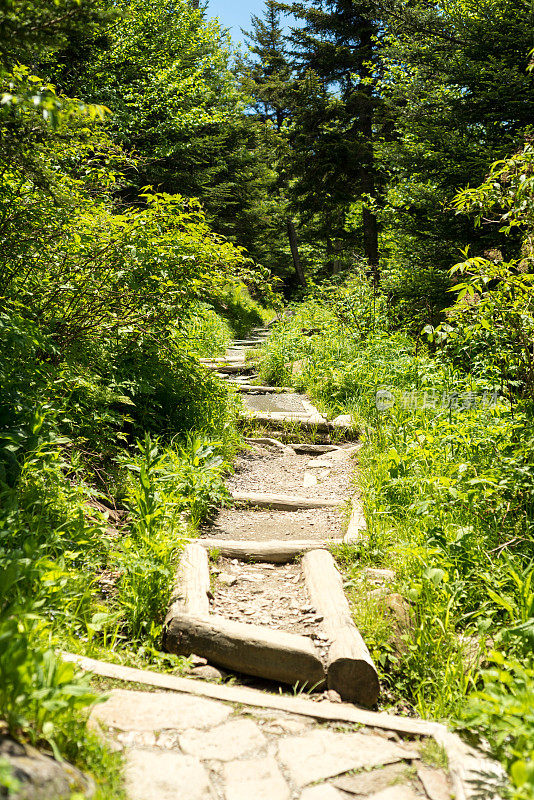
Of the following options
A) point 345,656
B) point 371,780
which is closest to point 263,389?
point 345,656

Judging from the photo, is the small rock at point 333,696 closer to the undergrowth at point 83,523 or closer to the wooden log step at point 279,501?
the undergrowth at point 83,523

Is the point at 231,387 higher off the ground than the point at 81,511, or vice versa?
the point at 231,387

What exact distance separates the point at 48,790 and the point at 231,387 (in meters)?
5.70

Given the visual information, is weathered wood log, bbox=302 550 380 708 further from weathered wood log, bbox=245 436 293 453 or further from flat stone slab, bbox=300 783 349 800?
weathered wood log, bbox=245 436 293 453

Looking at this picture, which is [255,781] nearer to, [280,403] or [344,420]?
[344,420]

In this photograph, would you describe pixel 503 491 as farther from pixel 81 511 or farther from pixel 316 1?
pixel 316 1

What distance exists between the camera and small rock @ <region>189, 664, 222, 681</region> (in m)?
2.87

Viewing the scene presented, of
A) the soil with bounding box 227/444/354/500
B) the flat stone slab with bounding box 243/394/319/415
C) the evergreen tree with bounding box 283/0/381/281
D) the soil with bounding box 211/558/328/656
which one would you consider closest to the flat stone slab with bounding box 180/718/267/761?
the soil with bounding box 211/558/328/656

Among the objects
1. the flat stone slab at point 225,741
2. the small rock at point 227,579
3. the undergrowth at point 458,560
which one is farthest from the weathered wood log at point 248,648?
the small rock at point 227,579

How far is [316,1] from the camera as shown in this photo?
1583 centimetres

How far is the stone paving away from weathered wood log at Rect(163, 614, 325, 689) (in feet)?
1.34

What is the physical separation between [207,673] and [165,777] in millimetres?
965

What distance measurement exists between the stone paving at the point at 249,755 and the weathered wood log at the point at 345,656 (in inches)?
13.9

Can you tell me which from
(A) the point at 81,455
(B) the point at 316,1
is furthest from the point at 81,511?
(B) the point at 316,1
